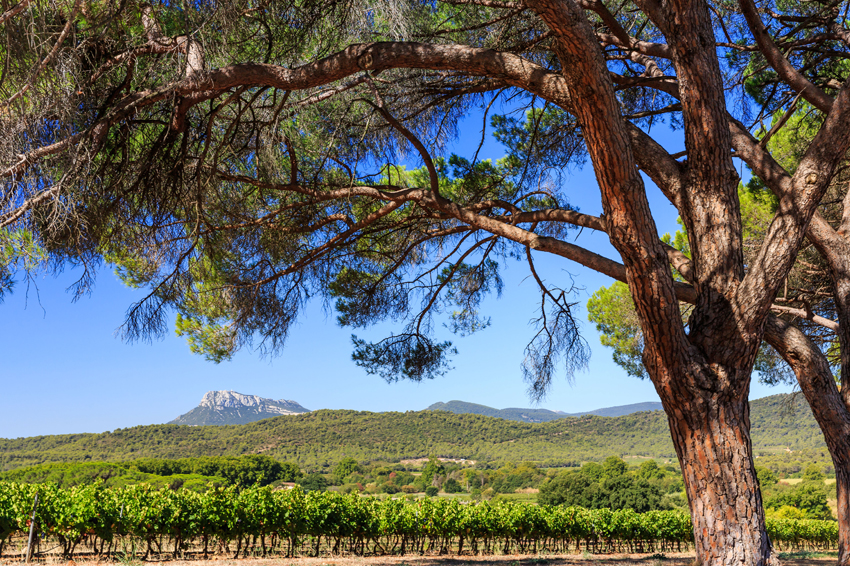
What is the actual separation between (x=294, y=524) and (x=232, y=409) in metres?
159

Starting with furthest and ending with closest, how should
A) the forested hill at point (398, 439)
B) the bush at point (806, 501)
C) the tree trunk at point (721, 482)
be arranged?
the forested hill at point (398, 439) < the bush at point (806, 501) < the tree trunk at point (721, 482)

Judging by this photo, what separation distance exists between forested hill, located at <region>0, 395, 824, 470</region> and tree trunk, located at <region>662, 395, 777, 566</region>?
4467cm

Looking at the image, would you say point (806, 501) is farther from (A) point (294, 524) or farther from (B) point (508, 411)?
(B) point (508, 411)

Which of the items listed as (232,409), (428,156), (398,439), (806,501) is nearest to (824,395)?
(428,156)

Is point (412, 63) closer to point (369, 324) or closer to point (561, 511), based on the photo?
point (369, 324)

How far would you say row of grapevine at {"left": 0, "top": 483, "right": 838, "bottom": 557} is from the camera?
6.83 metres

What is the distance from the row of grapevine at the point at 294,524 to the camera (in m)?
6.83

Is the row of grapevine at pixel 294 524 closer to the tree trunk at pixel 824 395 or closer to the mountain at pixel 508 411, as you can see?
the tree trunk at pixel 824 395

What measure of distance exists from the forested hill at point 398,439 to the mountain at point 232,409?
88.0 meters

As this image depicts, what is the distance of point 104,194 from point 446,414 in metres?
58.7

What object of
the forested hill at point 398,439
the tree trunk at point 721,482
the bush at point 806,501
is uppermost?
the tree trunk at point 721,482

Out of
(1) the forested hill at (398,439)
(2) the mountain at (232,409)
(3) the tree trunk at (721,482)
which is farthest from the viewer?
(2) the mountain at (232,409)

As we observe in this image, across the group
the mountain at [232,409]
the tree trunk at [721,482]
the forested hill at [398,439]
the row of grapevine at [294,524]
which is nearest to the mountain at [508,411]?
the mountain at [232,409]

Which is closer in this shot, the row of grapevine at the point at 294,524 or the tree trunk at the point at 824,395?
the tree trunk at the point at 824,395
